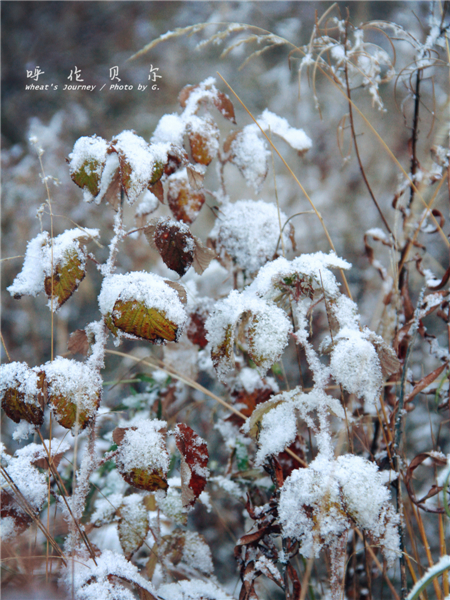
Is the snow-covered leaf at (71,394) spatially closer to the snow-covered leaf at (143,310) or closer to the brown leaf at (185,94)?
the snow-covered leaf at (143,310)

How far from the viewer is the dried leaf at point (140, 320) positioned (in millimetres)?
526

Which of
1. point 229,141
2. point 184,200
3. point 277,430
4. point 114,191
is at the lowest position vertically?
point 277,430

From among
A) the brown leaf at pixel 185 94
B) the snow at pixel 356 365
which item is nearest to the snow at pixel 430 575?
Result: the snow at pixel 356 365

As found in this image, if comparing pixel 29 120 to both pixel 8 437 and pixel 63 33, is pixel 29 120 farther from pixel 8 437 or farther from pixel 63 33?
pixel 8 437

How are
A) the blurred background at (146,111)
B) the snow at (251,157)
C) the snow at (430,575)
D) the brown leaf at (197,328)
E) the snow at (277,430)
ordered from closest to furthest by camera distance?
1. the snow at (430,575)
2. the snow at (277,430)
3. the snow at (251,157)
4. the brown leaf at (197,328)
5. the blurred background at (146,111)

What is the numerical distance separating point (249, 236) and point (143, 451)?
1.50 ft

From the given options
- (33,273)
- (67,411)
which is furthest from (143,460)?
(33,273)

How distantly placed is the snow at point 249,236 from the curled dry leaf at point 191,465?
0.37 metres

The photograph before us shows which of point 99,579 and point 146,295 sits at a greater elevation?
point 146,295

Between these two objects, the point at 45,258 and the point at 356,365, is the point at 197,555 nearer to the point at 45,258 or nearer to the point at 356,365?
the point at 356,365

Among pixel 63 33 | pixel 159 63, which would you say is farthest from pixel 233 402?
pixel 63 33

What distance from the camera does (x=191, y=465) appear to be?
0.59m

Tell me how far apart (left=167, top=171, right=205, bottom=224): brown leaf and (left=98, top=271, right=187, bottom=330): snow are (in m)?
0.27

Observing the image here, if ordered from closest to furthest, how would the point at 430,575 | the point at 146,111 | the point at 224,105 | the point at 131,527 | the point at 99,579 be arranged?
the point at 430,575, the point at 99,579, the point at 131,527, the point at 224,105, the point at 146,111
